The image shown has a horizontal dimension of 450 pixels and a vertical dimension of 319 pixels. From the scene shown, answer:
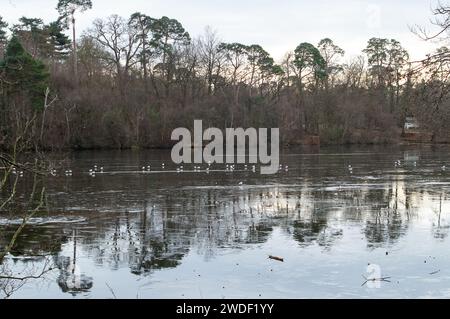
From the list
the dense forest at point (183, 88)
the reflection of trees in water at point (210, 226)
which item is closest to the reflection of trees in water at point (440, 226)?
the reflection of trees in water at point (210, 226)

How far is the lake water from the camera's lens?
993 centimetres

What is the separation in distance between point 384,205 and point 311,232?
216 inches

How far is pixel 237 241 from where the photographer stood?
13602 mm

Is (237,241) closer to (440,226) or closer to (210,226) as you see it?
(210,226)

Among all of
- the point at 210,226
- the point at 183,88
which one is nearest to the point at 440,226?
the point at 210,226

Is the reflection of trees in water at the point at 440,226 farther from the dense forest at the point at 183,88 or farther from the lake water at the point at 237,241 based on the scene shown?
the dense forest at the point at 183,88

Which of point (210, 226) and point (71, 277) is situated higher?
point (210, 226)

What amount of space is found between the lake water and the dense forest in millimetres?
33520

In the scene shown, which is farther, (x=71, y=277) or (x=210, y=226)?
(x=210, y=226)

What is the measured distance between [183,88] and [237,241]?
55913mm

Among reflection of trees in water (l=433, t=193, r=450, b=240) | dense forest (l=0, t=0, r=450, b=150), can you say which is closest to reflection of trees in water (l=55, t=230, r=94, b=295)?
reflection of trees in water (l=433, t=193, r=450, b=240)

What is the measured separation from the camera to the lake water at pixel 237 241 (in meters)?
9.93

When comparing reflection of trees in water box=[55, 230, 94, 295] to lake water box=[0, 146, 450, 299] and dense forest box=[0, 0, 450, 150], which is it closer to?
Result: lake water box=[0, 146, 450, 299]

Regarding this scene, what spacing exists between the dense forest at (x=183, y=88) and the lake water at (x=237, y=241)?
33520mm
